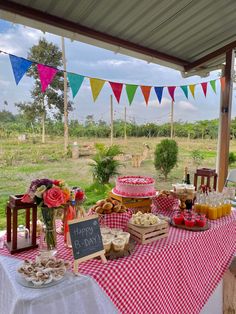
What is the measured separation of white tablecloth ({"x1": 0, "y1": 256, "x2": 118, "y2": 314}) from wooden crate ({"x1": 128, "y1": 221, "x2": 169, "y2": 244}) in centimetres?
35

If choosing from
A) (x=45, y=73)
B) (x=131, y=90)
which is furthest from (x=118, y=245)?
(x=131, y=90)

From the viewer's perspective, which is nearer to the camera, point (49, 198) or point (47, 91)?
point (49, 198)

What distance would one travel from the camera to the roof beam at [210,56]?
10.4ft

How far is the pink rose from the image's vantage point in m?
1.08

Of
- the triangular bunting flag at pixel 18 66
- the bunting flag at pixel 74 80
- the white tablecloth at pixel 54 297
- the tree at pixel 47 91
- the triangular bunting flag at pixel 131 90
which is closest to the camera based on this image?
the white tablecloth at pixel 54 297

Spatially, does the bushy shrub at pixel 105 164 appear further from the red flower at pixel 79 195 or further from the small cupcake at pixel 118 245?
the small cupcake at pixel 118 245

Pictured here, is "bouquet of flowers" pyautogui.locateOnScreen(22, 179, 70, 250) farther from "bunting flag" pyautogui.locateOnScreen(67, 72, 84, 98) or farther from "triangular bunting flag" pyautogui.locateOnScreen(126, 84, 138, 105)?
"triangular bunting flag" pyautogui.locateOnScreen(126, 84, 138, 105)

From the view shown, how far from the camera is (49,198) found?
108cm

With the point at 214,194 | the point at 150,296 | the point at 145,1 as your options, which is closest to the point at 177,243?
the point at 150,296

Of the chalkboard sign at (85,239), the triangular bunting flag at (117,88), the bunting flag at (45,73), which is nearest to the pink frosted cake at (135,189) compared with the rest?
the chalkboard sign at (85,239)

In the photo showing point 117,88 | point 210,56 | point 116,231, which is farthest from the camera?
point 210,56

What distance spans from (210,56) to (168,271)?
283cm

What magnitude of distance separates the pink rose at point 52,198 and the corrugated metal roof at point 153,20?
65.9 inches

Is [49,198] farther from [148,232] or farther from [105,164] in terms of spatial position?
[105,164]
